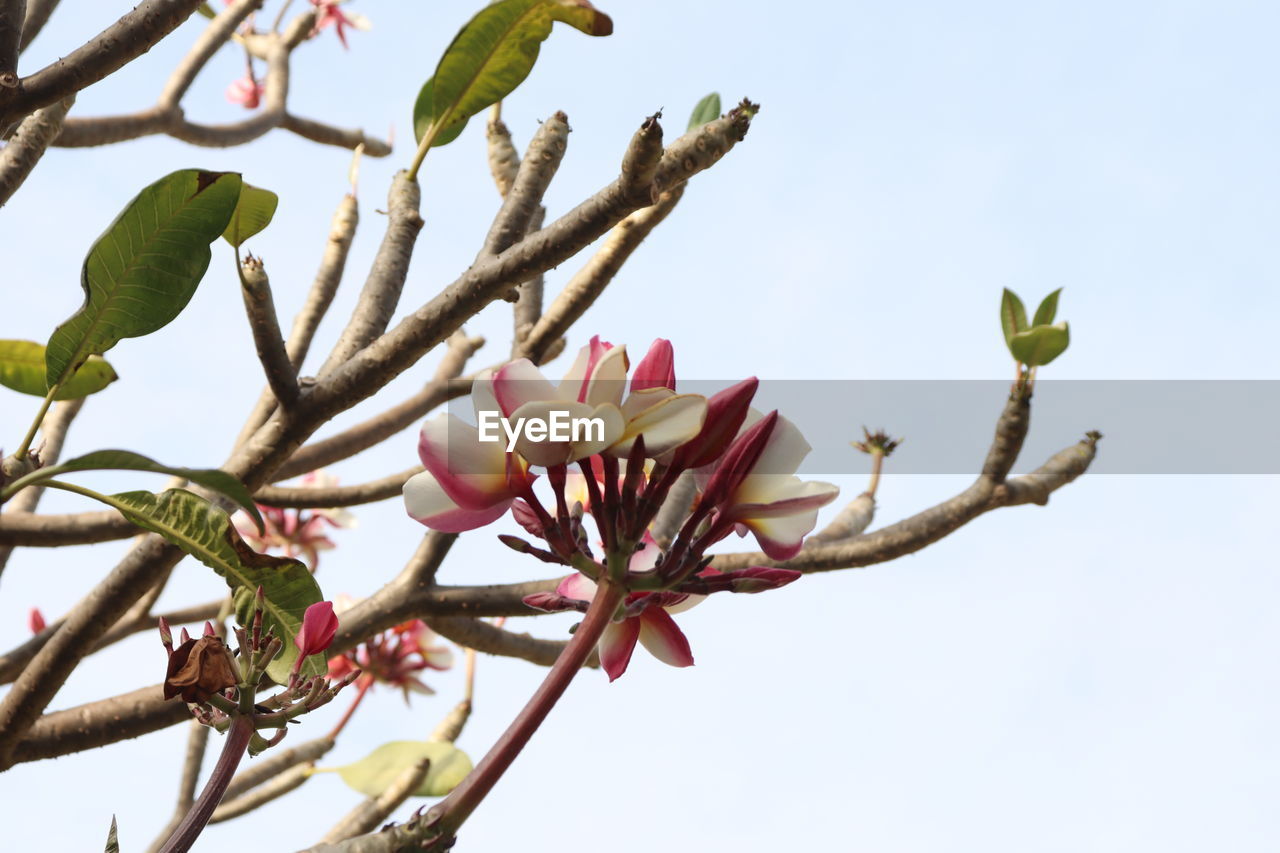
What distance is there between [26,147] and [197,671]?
37.2 inches

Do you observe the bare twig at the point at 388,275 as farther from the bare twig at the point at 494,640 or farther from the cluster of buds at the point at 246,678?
the cluster of buds at the point at 246,678

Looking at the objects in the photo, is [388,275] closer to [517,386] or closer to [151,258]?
[151,258]

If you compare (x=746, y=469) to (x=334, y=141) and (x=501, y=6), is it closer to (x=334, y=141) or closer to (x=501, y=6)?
(x=501, y=6)

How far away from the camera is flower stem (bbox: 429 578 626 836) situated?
0.59 metres

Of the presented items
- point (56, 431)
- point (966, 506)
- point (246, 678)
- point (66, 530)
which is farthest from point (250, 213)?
point (56, 431)

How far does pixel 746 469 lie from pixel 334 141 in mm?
3074

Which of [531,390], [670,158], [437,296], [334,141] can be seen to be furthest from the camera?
[334,141]

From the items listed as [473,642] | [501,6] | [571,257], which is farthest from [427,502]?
[473,642]

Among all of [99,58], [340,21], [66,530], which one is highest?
[340,21]

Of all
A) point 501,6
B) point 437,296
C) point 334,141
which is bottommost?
point 437,296

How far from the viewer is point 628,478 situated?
69 centimetres

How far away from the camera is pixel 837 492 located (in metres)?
0.76

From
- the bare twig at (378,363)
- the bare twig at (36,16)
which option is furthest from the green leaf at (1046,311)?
the bare twig at (36,16)

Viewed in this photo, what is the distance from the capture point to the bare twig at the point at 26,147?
1.34 m
